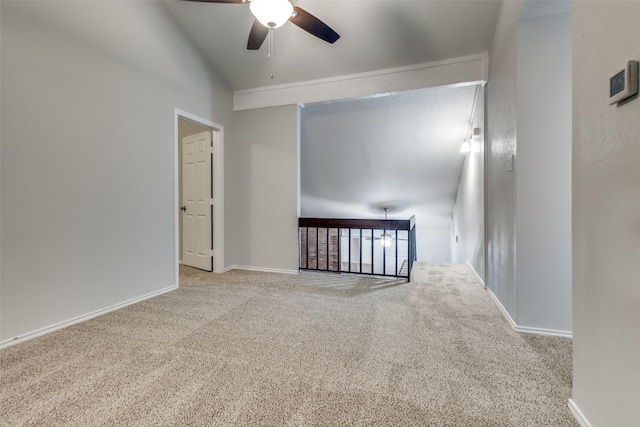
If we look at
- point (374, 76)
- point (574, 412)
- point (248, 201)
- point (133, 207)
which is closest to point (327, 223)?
point (248, 201)

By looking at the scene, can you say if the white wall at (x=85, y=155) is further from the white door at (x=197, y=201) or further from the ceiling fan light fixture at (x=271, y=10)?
the ceiling fan light fixture at (x=271, y=10)

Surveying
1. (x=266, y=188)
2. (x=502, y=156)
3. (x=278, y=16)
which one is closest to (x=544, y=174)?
(x=502, y=156)

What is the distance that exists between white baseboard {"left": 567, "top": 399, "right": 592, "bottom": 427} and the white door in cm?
367

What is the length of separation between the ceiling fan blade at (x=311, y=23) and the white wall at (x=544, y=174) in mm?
1396

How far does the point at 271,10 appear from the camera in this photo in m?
1.70

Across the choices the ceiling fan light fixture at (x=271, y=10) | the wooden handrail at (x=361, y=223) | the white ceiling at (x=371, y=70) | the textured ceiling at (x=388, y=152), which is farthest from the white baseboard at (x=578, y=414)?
the textured ceiling at (x=388, y=152)

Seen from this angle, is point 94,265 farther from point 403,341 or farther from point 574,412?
point 574,412

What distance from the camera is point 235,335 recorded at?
198cm

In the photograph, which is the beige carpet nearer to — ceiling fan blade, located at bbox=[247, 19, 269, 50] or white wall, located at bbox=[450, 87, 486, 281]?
white wall, located at bbox=[450, 87, 486, 281]

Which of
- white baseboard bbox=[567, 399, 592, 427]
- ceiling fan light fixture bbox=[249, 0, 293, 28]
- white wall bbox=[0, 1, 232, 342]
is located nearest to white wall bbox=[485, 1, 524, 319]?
white baseboard bbox=[567, 399, 592, 427]

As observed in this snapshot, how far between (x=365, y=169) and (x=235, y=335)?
12.8 ft

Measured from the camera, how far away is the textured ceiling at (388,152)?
391 centimetres

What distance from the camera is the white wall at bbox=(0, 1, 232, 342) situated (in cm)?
190

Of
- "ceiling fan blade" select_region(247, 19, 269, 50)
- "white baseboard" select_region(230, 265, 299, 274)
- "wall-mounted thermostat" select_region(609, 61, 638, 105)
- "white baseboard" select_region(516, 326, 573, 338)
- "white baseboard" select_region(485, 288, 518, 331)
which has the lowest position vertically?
"white baseboard" select_region(516, 326, 573, 338)
